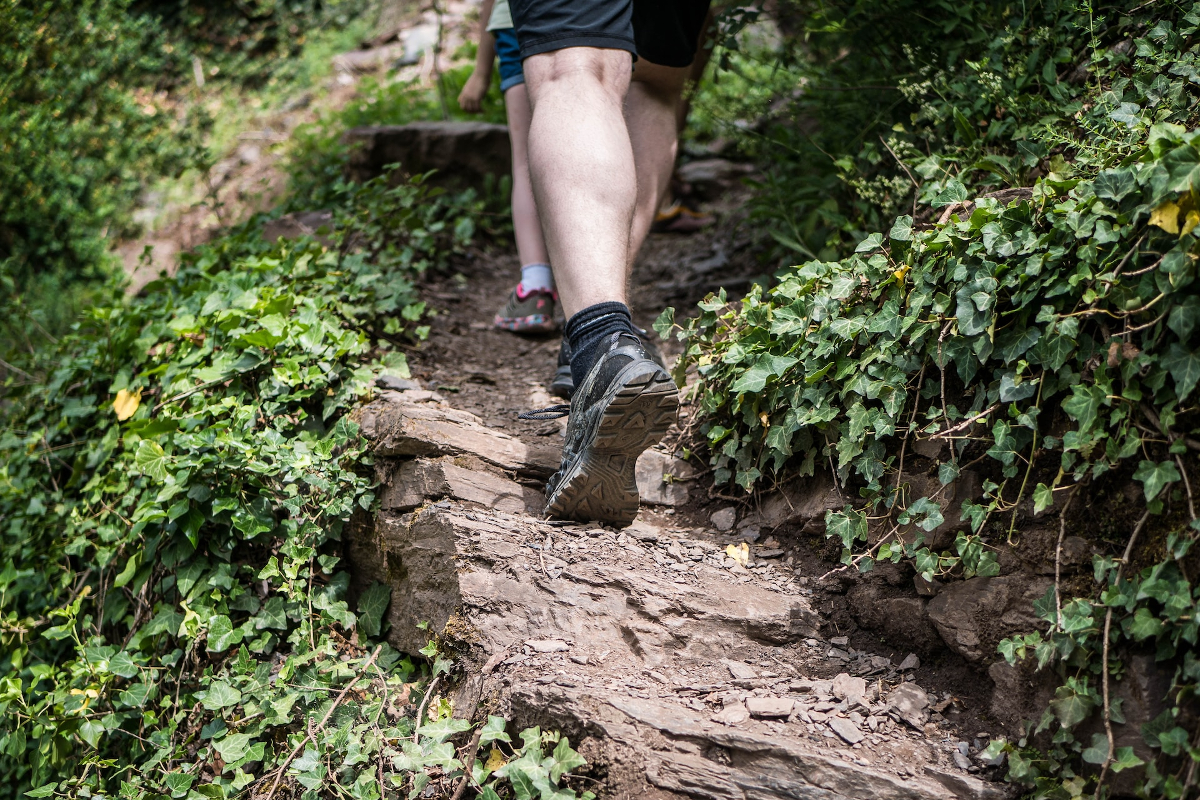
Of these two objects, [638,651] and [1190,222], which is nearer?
[1190,222]

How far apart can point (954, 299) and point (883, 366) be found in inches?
7.8

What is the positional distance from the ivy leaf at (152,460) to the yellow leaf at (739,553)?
4.82ft

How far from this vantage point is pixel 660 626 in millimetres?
1815

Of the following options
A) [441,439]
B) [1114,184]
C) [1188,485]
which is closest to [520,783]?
[441,439]

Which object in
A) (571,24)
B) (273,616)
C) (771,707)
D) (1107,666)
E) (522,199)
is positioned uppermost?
(571,24)

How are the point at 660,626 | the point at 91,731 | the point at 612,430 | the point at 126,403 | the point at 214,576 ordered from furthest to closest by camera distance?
the point at 126,403 → the point at 214,576 → the point at 91,731 → the point at 660,626 → the point at 612,430

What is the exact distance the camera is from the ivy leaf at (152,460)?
2201mm

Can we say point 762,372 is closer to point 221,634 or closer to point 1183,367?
point 1183,367

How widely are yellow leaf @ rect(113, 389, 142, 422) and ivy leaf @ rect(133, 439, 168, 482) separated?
0.51 meters

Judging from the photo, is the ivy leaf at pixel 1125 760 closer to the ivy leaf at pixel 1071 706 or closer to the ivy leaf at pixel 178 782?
the ivy leaf at pixel 1071 706

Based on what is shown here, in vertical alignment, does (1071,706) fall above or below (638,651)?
above

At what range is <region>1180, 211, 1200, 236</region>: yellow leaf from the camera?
4.33ft

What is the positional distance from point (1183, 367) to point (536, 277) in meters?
2.15

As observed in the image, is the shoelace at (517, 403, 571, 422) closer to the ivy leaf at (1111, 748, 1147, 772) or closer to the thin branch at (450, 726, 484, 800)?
the thin branch at (450, 726, 484, 800)
